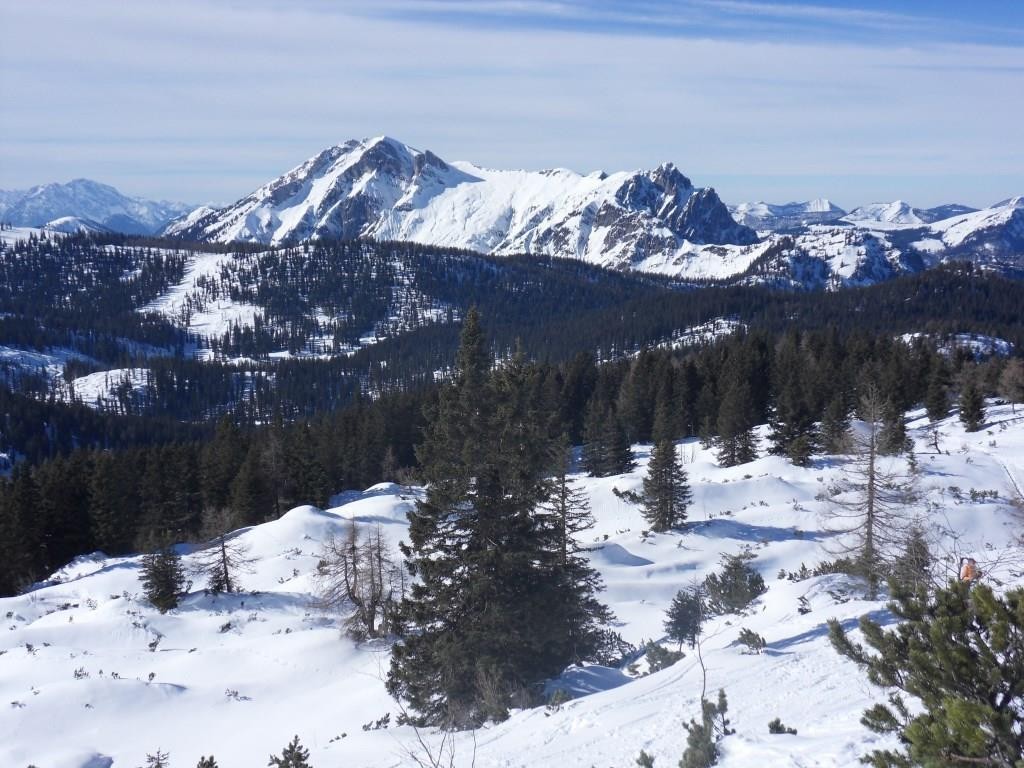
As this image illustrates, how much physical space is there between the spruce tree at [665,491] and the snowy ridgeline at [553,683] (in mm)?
1156

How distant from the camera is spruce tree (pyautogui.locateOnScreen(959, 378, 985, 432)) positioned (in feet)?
146

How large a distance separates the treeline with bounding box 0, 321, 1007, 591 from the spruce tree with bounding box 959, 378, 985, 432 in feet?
7.21

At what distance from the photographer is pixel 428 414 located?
62.6 ft

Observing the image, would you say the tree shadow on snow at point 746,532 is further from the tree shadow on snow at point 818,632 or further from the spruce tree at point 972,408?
the spruce tree at point 972,408

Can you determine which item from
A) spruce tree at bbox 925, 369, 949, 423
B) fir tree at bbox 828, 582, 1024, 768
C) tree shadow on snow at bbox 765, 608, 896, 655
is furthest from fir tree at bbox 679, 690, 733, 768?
spruce tree at bbox 925, 369, 949, 423

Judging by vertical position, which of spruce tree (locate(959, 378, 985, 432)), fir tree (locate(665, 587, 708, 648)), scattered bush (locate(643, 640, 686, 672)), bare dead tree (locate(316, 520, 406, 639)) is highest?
spruce tree (locate(959, 378, 985, 432))

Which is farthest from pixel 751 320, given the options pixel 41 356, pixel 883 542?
pixel 41 356

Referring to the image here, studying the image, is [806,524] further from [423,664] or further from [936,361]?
[936,361]

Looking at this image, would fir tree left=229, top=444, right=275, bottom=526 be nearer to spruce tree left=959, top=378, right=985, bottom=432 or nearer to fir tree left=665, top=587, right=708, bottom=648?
fir tree left=665, top=587, right=708, bottom=648

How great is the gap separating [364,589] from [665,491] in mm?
16832

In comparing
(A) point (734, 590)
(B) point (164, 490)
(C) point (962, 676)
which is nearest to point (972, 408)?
(A) point (734, 590)

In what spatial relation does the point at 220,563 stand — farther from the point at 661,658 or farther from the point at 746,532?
the point at 746,532

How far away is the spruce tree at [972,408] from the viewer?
44625 mm

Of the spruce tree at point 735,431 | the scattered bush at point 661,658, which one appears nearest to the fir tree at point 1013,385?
the spruce tree at point 735,431
